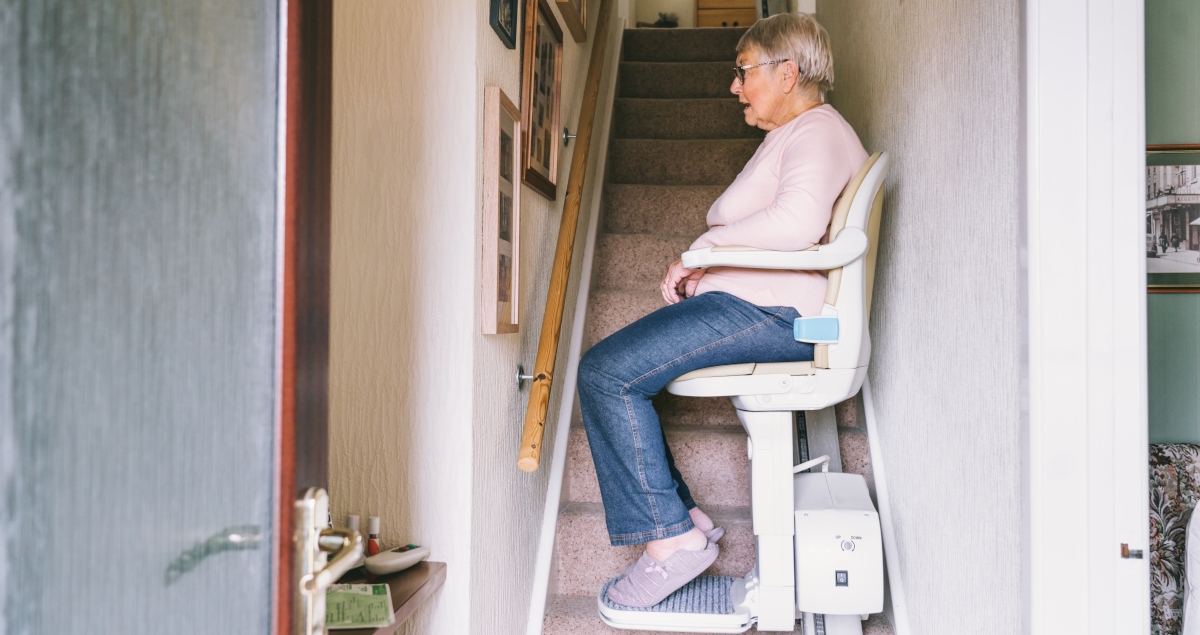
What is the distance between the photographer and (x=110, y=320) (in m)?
0.52

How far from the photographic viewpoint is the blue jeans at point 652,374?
Result: 59.9 inches

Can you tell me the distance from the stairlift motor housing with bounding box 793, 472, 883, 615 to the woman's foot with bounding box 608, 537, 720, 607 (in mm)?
208

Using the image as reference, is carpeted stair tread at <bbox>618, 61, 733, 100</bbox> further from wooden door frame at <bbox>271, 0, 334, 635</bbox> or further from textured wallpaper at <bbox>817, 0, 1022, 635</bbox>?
wooden door frame at <bbox>271, 0, 334, 635</bbox>

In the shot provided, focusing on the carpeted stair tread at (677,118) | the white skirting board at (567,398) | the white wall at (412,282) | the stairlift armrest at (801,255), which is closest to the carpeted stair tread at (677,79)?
the carpeted stair tread at (677,118)

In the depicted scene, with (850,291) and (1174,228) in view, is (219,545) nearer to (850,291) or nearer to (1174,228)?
(850,291)

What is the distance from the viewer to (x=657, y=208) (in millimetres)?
2848

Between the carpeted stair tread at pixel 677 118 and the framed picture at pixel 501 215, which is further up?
the carpeted stair tread at pixel 677 118

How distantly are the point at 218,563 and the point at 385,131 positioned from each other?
0.89m

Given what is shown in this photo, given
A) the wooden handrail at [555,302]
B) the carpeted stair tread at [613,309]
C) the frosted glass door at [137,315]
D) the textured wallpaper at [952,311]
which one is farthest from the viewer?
the carpeted stair tread at [613,309]

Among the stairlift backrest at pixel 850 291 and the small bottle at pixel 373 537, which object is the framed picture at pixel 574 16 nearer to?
the stairlift backrest at pixel 850 291

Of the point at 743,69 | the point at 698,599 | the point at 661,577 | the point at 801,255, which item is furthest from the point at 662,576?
the point at 743,69

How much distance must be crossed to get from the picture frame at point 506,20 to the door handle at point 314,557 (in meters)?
1.00

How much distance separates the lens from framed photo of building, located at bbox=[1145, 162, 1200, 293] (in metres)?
1.75

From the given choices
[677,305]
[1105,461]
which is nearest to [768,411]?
[677,305]
